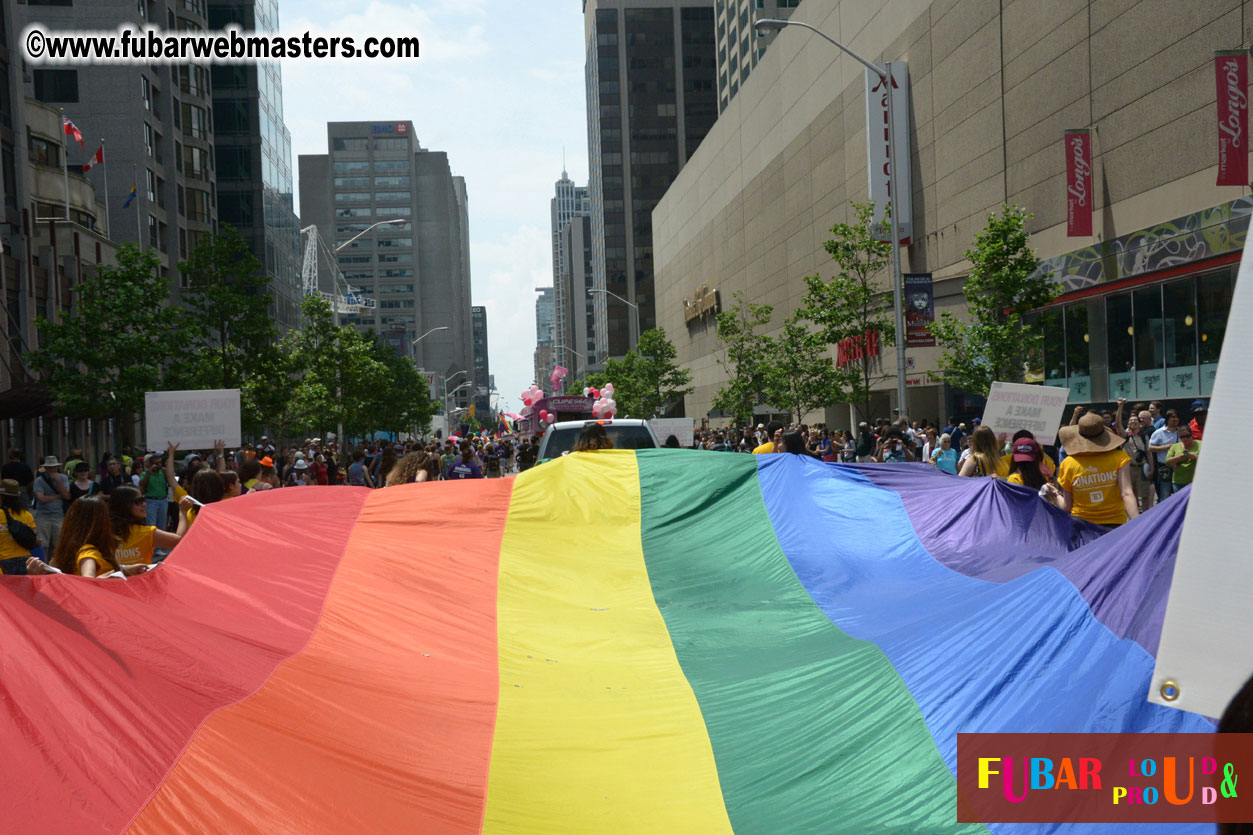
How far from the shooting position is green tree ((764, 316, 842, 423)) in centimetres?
4141

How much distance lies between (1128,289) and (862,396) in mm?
12521

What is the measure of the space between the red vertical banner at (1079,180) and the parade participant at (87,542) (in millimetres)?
26947

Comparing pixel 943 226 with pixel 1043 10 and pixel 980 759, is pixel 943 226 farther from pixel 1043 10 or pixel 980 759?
pixel 980 759

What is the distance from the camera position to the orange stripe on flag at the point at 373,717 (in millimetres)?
3902

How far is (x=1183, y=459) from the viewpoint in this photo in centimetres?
1689

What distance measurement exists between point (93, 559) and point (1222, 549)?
6452mm

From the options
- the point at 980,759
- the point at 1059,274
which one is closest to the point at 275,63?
the point at 1059,274

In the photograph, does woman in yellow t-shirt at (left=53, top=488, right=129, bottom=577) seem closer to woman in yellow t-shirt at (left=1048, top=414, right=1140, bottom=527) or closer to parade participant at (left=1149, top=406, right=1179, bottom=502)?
woman in yellow t-shirt at (left=1048, top=414, right=1140, bottom=527)

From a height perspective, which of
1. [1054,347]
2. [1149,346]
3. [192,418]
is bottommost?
[192,418]

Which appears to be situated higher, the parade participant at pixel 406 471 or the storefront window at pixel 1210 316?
the storefront window at pixel 1210 316

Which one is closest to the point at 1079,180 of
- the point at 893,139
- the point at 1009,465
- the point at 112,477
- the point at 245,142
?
the point at 893,139

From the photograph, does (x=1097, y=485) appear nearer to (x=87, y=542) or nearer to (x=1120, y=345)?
(x=87, y=542)

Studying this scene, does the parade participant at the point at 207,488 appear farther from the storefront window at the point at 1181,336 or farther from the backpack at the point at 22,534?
the storefront window at the point at 1181,336

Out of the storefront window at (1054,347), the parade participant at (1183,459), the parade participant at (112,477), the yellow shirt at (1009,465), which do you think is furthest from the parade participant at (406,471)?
the storefront window at (1054,347)
